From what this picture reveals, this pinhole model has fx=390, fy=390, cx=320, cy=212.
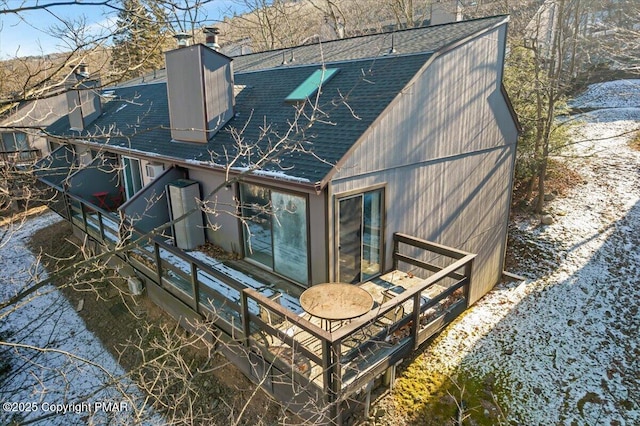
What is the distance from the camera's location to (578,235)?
13.1 meters

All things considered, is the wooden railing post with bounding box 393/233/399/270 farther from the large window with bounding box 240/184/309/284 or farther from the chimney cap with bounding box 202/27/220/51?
the chimney cap with bounding box 202/27/220/51

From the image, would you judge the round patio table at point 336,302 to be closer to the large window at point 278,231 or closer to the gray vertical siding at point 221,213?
the large window at point 278,231

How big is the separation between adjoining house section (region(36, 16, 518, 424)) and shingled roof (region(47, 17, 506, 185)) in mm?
51

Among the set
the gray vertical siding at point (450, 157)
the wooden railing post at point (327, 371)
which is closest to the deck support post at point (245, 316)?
the wooden railing post at point (327, 371)

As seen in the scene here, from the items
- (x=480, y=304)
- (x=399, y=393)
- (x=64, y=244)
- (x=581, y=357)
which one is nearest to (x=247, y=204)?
(x=399, y=393)

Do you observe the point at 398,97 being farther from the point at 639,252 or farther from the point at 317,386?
the point at 639,252

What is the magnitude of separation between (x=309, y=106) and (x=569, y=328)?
26.4 feet

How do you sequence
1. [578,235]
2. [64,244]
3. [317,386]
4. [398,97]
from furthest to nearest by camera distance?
[64,244], [578,235], [398,97], [317,386]

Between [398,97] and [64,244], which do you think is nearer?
[398,97]

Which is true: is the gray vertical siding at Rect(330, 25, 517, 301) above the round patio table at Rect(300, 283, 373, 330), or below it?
above

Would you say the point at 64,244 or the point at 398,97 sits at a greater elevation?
the point at 398,97

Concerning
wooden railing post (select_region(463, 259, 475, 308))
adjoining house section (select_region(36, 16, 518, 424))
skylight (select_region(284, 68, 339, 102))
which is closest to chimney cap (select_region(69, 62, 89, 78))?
adjoining house section (select_region(36, 16, 518, 424))

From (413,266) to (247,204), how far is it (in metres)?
3.67

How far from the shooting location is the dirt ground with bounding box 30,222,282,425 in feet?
22.0
